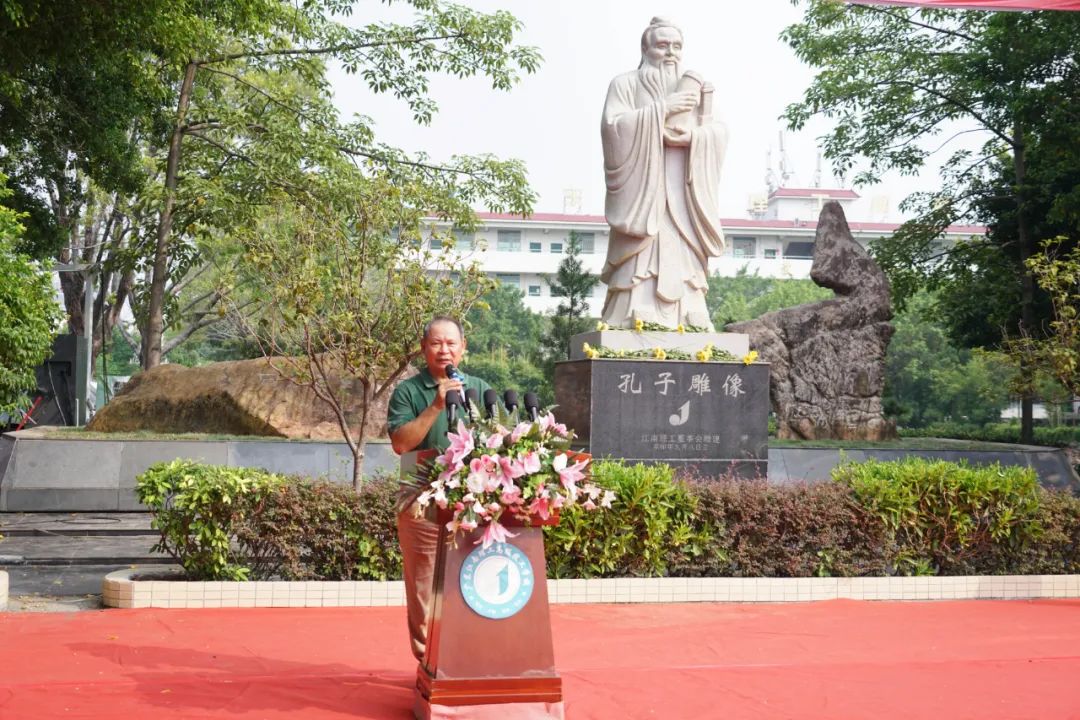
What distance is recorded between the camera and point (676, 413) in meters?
8.80

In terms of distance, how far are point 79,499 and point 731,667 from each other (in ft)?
26.1

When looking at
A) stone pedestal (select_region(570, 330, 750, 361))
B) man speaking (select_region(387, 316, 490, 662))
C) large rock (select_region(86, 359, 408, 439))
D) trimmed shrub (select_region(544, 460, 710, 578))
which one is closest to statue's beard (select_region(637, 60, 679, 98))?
stone pedestal (select_region(570, 330, 750, 361))

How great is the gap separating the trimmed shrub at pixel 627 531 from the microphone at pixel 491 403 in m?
2.52

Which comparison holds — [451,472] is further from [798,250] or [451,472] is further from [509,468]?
[798,250]

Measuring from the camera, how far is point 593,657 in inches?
197

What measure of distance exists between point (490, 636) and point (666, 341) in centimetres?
551

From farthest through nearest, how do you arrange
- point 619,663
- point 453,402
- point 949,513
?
point 949,513
point 619,663
point 453,402

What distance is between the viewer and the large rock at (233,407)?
1212cm

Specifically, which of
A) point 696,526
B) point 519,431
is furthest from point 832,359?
point 519,431

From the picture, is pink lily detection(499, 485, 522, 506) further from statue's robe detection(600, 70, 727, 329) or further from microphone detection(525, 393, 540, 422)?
statue's robe detection(600, 70, 727, 329)

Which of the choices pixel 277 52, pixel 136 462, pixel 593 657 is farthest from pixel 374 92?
pixel 593 657

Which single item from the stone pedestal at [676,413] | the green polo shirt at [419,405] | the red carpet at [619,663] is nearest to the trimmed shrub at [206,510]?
the red carpet at [619,663]

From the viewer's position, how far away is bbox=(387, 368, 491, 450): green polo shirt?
166 inches

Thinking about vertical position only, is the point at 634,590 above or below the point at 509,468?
below
